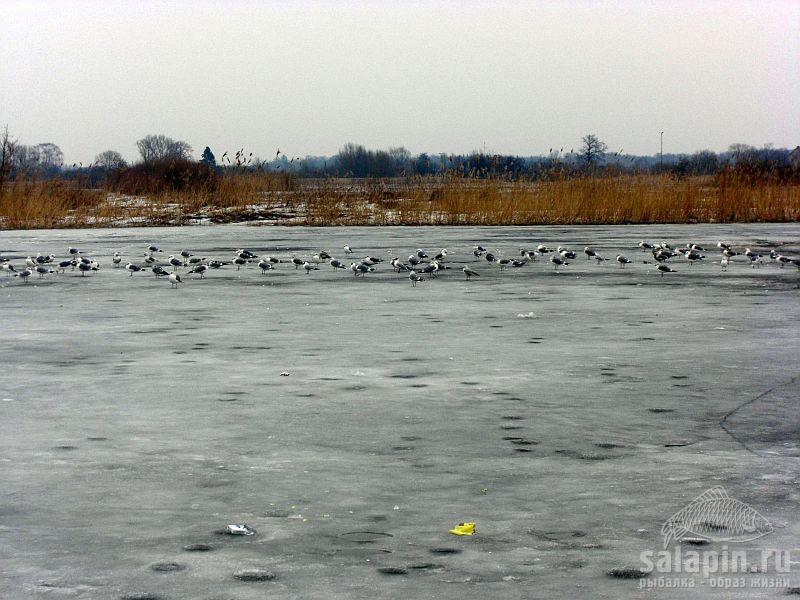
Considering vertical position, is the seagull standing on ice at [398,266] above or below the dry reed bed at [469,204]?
below

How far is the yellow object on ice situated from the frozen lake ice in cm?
5

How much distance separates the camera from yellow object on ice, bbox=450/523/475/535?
470 cm

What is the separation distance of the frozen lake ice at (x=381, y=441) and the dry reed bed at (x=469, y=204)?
1863 centimetres

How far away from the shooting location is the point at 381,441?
21.0ft

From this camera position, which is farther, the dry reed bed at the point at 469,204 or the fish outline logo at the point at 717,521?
the dry reed bed at the point at 469,204

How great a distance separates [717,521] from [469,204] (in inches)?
1107

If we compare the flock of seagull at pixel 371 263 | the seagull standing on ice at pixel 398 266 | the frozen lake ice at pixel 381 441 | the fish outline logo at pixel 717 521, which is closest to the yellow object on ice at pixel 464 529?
the frozen lake ice at pixel 381 441

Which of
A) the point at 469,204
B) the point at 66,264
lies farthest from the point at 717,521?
the point at 469,204

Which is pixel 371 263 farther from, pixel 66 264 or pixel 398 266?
pixel 66 264

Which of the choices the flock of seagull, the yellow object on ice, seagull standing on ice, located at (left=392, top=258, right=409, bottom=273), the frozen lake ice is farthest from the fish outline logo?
seagull standing on ice, located at (left=392, top=258, right=409, bottom=273)

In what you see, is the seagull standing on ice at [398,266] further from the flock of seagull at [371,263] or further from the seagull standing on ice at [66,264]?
the seagull standing on ice at [66,264]

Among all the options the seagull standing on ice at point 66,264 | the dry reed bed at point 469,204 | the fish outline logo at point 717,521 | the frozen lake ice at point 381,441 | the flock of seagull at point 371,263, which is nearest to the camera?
the frozen lake ice at point 381,441

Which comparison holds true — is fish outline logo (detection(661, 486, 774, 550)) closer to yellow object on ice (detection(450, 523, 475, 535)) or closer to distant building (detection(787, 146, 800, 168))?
yellow object on ice (detection(450, 523, 475, 535))

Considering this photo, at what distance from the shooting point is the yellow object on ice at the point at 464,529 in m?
4.70
